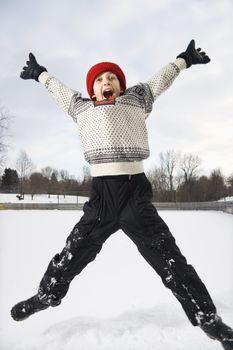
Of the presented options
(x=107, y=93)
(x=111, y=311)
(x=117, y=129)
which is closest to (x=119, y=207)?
(x=117, y=129)

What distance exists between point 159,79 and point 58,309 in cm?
204

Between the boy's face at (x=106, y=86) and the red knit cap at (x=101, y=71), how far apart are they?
24mm

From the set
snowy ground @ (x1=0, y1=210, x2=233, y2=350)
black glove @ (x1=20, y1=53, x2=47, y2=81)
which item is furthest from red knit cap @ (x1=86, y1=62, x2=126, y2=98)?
snowy ground @ (x1=0, y1=210, x2=233, y2=350)

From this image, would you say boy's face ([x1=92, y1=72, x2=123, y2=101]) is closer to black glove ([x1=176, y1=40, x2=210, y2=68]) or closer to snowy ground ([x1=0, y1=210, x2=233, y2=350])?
black glove ([x1=176, y1=40, x2=210, y2=68])

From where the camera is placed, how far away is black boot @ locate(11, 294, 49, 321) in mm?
2119

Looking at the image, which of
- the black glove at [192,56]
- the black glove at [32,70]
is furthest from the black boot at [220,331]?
the black glove at [32,70]

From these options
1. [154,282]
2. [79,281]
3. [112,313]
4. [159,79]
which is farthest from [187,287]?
[79,281]

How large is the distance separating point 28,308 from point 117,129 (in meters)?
1.27

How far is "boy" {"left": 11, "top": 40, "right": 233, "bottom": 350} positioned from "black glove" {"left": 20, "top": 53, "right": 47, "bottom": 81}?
1.61 ft

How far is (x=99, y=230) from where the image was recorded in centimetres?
200

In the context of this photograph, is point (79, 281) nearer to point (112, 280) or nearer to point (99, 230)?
point (112, 280)

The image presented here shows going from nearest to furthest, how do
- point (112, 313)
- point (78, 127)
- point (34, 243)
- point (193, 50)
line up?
point (78, 127), point (193, 50), point (112, 313), point (34, 243)

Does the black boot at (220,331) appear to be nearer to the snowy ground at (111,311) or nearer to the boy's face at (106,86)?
the snowy ground at (111,311)

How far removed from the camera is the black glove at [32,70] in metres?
2.54
